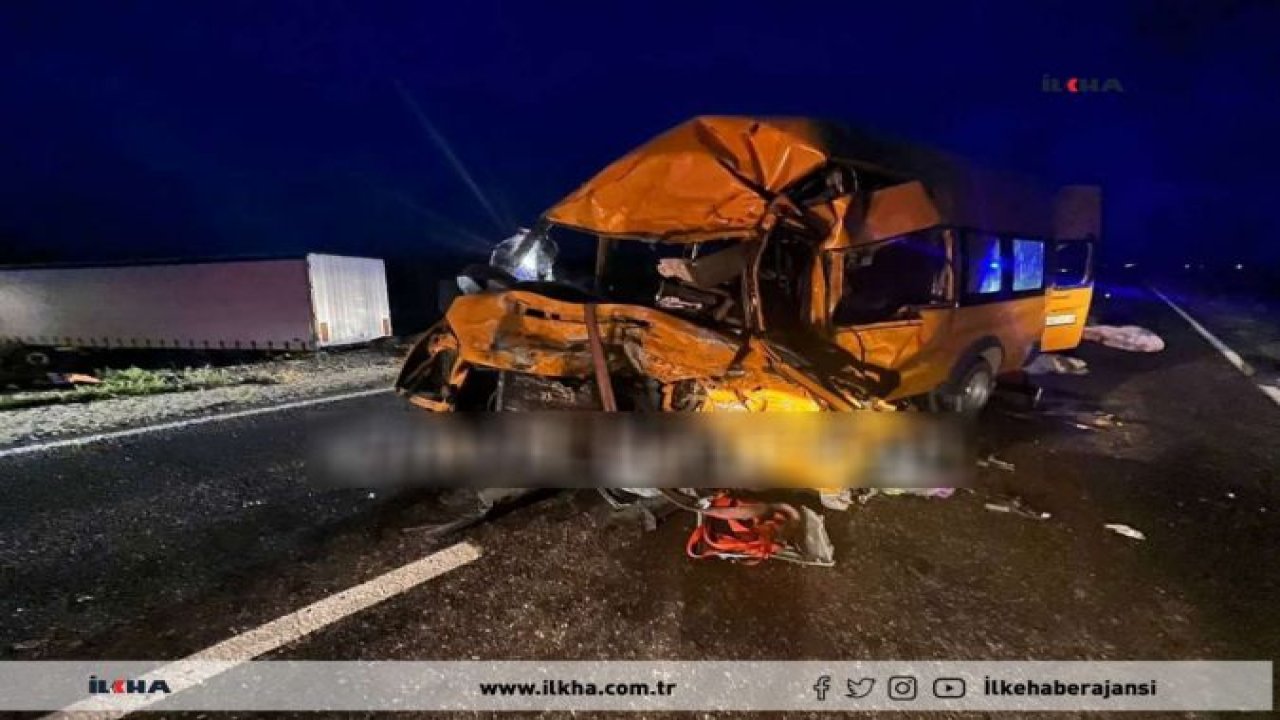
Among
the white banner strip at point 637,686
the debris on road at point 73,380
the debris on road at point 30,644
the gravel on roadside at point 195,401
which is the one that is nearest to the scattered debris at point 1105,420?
the white banner strip at point 637,686

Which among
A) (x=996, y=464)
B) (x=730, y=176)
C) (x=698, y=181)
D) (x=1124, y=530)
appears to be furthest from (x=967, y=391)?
(x=698, y=181)

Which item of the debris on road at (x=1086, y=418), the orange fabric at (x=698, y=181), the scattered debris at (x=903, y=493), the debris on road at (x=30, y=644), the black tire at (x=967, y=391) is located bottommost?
the debris on road at (x=1086, y=418)

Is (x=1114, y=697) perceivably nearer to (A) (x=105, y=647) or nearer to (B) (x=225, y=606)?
(B) (x=225, y=606)

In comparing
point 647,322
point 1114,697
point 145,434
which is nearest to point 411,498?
point 647,322

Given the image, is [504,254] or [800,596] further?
[504,254]

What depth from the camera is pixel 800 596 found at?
2.82 metres

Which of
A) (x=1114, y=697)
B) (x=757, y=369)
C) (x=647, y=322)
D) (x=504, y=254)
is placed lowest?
(x=1114, y=697)

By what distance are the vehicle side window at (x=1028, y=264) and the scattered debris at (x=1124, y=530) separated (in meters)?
2.33

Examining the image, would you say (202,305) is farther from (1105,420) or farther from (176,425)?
(1105,420)

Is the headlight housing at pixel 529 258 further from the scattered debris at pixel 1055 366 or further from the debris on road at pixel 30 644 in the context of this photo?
the scattered debris at pixel 1055 366

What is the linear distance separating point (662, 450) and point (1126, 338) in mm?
11092

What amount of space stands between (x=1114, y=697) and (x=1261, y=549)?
2052 millimetres

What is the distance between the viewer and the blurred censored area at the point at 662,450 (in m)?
3.15

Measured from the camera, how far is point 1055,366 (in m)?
8.23
